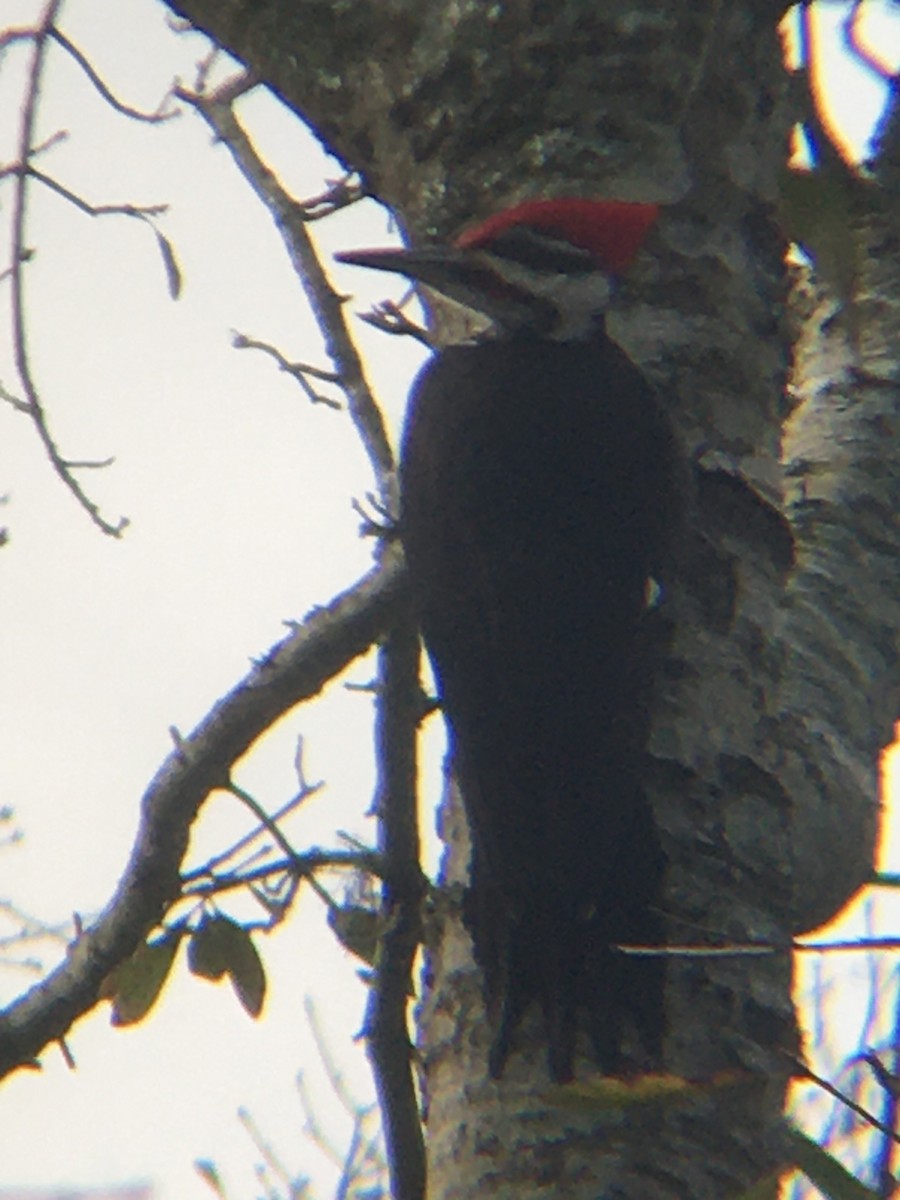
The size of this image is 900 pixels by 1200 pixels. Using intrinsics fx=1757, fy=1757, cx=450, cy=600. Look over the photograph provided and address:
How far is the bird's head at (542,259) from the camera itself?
2.04 m

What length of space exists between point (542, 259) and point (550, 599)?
1.64 feet

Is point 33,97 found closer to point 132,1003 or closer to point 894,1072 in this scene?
point 132,1003

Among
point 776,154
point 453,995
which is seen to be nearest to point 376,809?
point 453,995

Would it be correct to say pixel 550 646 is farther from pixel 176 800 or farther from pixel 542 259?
pixel 542 259

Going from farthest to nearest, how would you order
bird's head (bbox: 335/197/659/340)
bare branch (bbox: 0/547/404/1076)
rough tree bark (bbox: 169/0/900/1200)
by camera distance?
bird's head (bbox: 335/197/659/340) → bare branch (bbox: 0/547/404/1076) → rough tree bark (bbox: 169/0/900/1200)

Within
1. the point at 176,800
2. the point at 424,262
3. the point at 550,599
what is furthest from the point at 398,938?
the point at 424,262

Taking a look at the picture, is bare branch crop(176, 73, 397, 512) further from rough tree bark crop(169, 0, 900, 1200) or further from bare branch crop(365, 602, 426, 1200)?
bare branch crop(365, 602, 426, 1200)

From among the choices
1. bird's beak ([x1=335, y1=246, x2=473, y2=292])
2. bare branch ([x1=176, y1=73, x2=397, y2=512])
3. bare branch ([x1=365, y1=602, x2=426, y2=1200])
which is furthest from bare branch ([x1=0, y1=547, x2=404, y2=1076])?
bird's beak ([x1=335, y1=246, x2=473, y2=292])

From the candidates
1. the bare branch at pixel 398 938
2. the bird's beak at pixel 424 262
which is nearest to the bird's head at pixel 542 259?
the bird's beak at pixel 424 262

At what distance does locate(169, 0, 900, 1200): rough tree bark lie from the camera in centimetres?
165

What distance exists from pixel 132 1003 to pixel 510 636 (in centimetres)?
62

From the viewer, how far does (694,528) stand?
1.95m

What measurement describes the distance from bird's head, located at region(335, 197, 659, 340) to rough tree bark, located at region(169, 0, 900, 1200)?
0.10 feet

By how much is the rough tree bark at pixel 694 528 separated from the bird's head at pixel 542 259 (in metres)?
0.03
